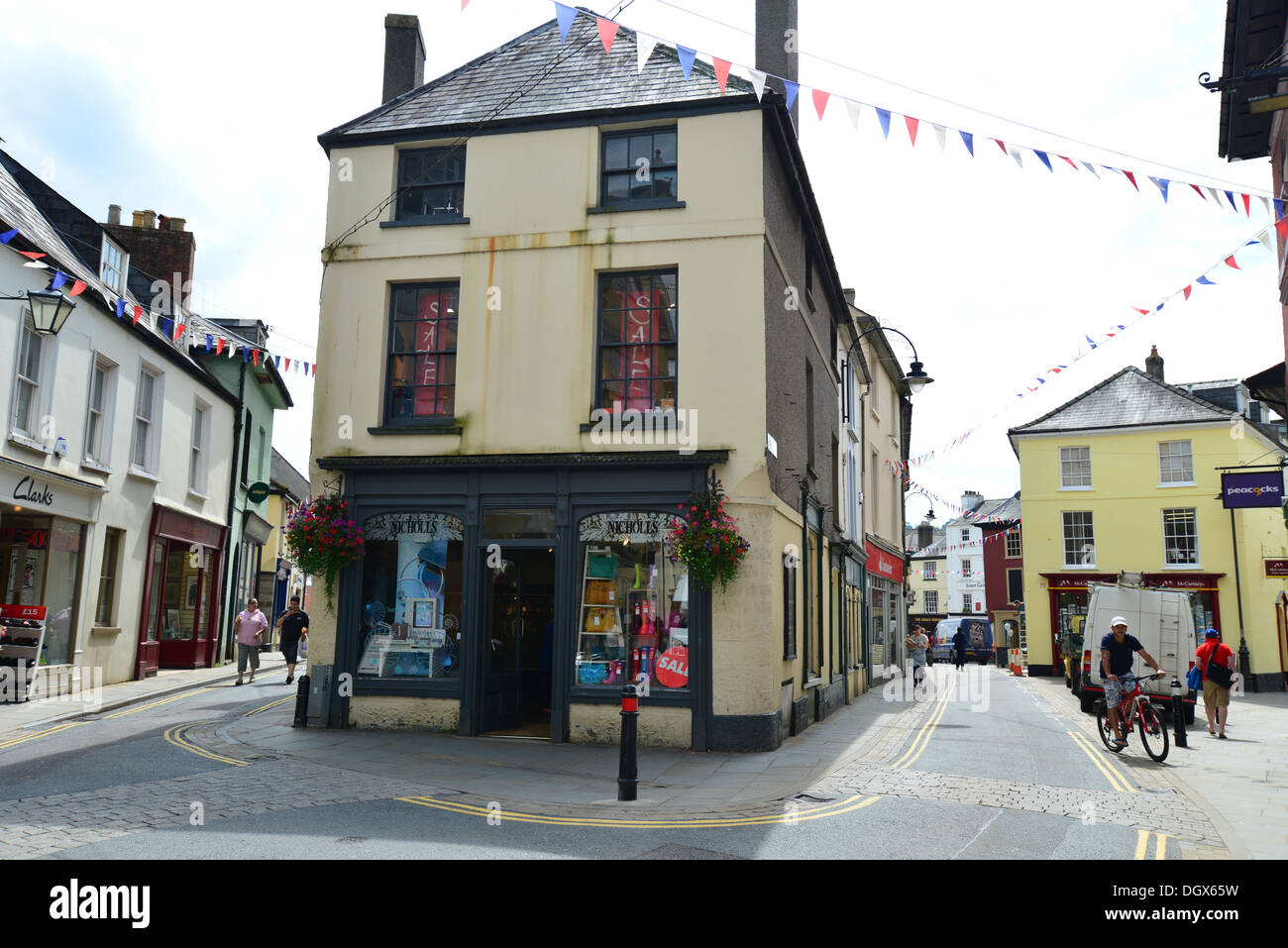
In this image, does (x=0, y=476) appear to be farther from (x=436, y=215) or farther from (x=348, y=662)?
(x=436, y=215)

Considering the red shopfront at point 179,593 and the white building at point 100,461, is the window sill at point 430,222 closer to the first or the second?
the white building at point 100,461

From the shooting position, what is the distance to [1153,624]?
1775 centimetres

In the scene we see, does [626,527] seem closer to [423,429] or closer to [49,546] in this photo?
[423,429]

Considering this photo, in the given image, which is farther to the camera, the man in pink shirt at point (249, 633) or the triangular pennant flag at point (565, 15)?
the man in pink shirt at point (249, 633)

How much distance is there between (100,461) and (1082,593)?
30415 millimetres

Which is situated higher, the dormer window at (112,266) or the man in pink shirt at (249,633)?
the dormer window at (112,266)

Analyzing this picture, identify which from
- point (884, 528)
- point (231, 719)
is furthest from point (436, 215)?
point (884, 528)

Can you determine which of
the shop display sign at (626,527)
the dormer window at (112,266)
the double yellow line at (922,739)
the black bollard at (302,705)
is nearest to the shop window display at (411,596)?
the black bollard at (302,705)

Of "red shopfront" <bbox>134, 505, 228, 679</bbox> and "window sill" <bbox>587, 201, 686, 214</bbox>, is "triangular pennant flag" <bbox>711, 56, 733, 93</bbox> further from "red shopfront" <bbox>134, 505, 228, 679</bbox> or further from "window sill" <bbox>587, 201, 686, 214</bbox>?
"red shopfront" <bbox>134, 505, 228, 679</bbox>

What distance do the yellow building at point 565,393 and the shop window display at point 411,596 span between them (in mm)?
31

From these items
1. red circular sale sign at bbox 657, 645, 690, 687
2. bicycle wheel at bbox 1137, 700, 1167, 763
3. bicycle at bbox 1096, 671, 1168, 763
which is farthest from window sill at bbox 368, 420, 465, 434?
bicycle wheel at bbox 1137, 700, 1167, 763

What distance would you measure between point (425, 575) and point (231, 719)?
3678mm

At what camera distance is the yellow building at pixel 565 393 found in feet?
38.4
